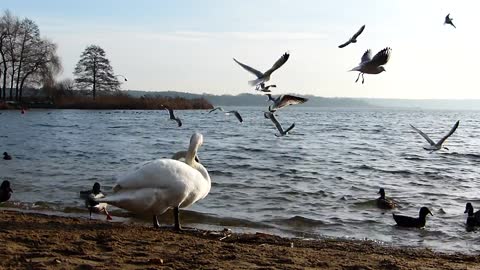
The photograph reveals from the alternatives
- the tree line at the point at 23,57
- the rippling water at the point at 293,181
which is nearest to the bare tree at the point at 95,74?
the tree line at the point at 23,57

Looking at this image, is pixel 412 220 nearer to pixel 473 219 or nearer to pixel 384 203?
pixel 473 219

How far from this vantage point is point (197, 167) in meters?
9.59

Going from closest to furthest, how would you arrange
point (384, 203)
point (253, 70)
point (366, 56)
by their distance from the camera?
1. point (366, 56)
2. point (253, 70)
3. point (384, 203)

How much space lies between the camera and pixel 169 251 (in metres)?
6.88

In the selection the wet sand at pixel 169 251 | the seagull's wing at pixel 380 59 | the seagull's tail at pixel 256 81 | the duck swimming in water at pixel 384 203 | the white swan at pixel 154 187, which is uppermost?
the seagull's wing at pixel 380 59

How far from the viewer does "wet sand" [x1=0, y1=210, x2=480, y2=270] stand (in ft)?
20.2

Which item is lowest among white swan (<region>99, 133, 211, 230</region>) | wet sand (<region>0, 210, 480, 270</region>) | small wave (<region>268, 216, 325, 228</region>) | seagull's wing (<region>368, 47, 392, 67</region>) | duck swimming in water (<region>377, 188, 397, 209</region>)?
small wave (<region>268, 216, 325, 228</region>)

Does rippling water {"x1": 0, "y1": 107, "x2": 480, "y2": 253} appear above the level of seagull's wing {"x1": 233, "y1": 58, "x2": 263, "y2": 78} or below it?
below

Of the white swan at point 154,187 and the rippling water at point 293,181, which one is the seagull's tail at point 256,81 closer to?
the white swan at point 154,187

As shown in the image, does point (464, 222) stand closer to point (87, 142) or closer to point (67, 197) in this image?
point (67, 197)

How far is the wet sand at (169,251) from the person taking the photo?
6164 millimetres

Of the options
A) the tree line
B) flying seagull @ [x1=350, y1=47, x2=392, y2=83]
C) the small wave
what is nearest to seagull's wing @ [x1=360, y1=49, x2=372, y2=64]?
flying seagull @ [x1=350, y1=47, x2=392, y2=83]

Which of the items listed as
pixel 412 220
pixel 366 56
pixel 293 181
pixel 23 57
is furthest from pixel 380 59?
pixel 23 57

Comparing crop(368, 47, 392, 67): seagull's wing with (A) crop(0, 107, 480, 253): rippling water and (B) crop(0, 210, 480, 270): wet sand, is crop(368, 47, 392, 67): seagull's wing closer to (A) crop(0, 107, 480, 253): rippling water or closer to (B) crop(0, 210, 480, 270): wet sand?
(B) crop(0, 210, 480, 270): wet sand
